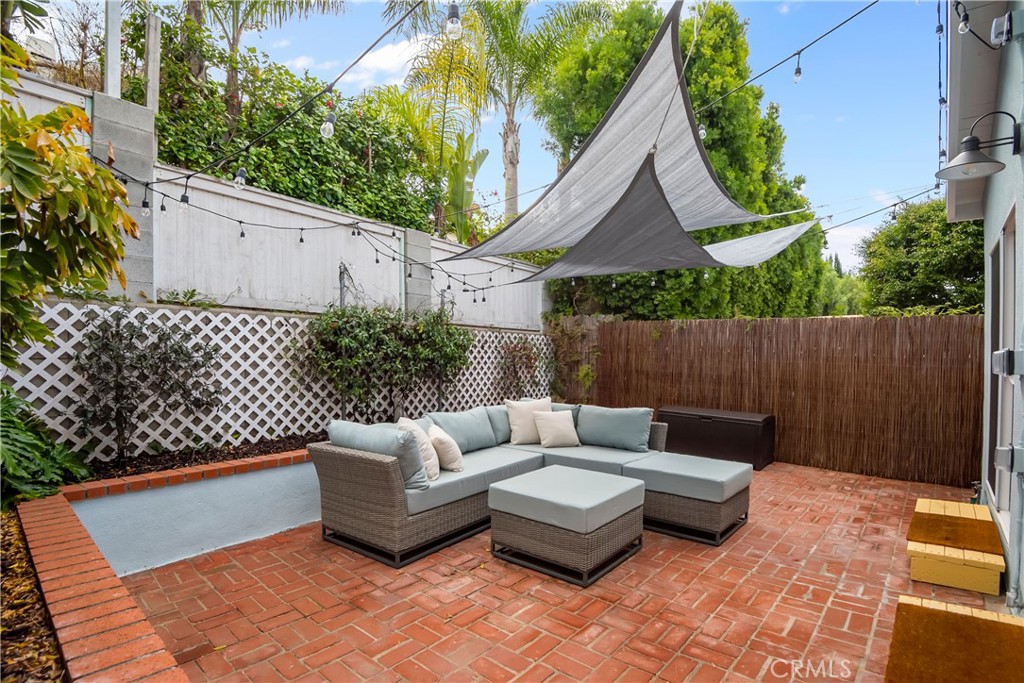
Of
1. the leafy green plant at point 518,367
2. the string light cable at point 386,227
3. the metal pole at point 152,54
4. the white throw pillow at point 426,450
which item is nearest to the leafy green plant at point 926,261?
the string light cable at point 386,227

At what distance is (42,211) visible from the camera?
134 centimetres

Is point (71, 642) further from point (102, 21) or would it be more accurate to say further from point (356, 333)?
point (102, 21)

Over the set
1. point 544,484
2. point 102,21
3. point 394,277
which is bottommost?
point 544,484

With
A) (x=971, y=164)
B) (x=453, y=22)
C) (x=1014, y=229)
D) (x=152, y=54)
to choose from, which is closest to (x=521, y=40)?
(x=152, y=54)

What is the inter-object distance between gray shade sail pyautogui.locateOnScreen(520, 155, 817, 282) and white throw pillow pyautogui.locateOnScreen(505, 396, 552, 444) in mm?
1326

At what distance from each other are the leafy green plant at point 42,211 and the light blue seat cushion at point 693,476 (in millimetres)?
3577

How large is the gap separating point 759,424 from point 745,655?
13.4 feet

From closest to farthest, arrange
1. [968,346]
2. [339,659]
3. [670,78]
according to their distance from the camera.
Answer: [339,659]
[670,78]
[968,346]

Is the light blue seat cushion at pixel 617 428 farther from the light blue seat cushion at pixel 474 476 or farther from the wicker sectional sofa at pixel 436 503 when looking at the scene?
the light blue seat cushion at pixel 474 476

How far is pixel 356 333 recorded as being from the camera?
16.2 ft

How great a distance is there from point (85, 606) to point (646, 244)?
13.0 feet

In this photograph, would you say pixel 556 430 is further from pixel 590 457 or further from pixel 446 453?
pixel 446 453

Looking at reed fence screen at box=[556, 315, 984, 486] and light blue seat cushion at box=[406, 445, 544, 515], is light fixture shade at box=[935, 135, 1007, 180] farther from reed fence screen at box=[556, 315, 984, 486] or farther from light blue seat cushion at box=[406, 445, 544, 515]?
reed fence screen at box=[556, 315, 984, 486]

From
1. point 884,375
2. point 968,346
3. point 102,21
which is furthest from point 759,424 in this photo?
point 102,21
